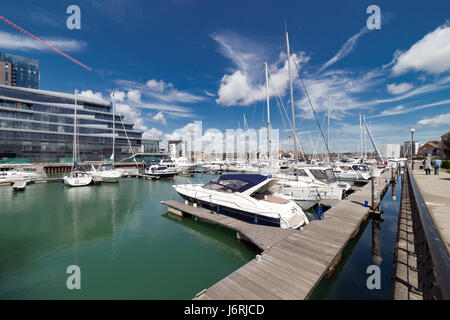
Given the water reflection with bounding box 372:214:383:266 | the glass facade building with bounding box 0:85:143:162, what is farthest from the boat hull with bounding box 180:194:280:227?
the glass facade building with bounding box 0:85:143:162

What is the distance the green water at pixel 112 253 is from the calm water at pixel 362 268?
3518 millimetres

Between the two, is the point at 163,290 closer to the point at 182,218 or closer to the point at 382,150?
the point at 182,218

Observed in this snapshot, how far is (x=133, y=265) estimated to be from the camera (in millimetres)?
8148

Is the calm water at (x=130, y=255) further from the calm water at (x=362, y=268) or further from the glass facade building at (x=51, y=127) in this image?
the glass facade building at (x=51, y=127)

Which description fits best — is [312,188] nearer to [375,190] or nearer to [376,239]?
[375,190]

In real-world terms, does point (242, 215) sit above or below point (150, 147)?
below

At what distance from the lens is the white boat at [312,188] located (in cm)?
1580

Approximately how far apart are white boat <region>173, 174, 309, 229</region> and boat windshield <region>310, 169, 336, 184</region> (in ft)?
25.3

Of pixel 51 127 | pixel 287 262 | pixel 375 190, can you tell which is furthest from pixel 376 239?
pixel 51 127

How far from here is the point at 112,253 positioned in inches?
363

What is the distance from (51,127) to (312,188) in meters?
74.2

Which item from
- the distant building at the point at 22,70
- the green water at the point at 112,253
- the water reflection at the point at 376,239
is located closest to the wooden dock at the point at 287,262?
the water reflection at the point at 376,239
